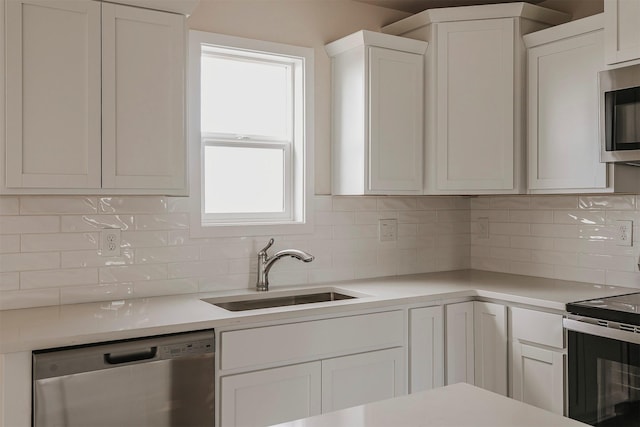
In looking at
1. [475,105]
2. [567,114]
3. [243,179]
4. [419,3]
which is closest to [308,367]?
[243,179]

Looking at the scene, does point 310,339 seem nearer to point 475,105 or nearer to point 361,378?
point 361,378

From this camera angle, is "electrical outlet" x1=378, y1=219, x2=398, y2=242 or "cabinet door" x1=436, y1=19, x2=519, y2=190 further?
"electrical outlet" x1=378, y1=219, x2=398, y2=242

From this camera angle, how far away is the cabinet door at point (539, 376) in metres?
2.61

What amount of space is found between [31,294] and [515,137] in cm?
241

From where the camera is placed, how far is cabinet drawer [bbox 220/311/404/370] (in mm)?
2332

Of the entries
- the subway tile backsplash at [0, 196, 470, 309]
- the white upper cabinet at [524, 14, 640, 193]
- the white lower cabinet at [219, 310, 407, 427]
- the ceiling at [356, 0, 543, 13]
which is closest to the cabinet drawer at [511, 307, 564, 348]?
the white lower cabinet at [219, 310, 407, 427]

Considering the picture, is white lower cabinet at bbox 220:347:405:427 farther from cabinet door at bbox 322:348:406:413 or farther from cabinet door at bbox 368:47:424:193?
cabinet door at bbox 368:47:424:193

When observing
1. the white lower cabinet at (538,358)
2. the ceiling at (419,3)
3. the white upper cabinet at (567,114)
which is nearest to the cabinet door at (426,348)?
the white lower cabinet at (538,358)

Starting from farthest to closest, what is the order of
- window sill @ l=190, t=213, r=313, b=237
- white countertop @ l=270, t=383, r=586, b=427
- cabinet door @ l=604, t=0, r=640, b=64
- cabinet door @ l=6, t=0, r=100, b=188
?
1. window sill @ l=190, t=213, r=313, b=237
2. cabinet door @ l=604, t=0, r=640, b=64
3. cabinet door @ l=6, t=0, r=100, b=188
4. white countertop @ l=270, t=383, r=586, b=427

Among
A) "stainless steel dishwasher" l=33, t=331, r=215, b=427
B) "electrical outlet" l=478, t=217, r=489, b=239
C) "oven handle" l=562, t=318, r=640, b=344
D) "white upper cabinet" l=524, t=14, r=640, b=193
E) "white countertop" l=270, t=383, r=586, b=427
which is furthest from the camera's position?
"electrical outlet" l=478, t=217, r=489, b=239

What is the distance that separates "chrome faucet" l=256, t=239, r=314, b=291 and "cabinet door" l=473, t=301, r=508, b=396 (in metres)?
0.91

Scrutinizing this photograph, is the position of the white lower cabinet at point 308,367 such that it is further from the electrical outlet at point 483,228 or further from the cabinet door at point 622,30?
the cabinet door at point 622,30

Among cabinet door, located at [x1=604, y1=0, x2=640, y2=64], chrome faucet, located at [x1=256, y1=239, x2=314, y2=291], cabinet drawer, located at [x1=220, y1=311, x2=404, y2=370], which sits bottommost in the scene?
cabinet drawer, located at [x1=220, y1=311, x2=404, y2=370]

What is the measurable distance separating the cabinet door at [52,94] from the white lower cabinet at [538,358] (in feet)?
6.40
